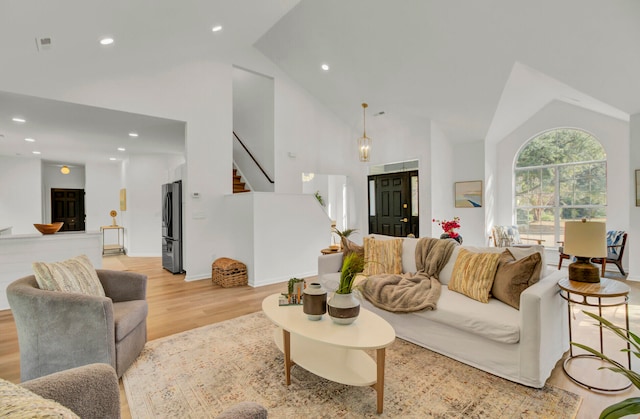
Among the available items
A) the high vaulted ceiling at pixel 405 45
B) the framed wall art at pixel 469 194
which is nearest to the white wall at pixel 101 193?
the high vaulted ceiling at pixel 405 45

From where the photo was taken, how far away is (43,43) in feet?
11.4

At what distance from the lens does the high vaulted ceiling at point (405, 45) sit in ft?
11.3

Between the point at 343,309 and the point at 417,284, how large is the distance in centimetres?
117

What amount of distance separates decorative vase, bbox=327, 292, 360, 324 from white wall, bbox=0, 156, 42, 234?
8986 millimetres

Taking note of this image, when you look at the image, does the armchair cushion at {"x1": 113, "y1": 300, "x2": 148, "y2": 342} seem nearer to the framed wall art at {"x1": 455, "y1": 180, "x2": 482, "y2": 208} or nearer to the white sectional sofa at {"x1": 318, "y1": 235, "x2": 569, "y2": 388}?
the white sectional sofa at {"x1": 318, "y1": 235, "x2": 569, "y2": 388}

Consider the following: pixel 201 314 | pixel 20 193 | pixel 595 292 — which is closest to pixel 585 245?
pixel 595 292

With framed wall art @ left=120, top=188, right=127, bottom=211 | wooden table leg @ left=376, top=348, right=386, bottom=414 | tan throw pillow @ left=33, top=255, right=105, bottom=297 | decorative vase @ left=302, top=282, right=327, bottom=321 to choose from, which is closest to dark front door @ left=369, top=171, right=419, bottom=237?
decorative vase @ left=302, top=282, right=327, bottom=321

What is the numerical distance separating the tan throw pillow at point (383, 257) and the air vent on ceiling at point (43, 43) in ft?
14.0

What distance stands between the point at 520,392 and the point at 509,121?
5.76 meters

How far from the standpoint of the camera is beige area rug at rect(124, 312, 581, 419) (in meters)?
1.88

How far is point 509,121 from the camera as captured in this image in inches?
248

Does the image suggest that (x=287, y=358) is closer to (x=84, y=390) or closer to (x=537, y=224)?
(x=84, y=390)

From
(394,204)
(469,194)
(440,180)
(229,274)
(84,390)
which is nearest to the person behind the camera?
(84,390)

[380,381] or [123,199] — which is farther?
[123,199]
